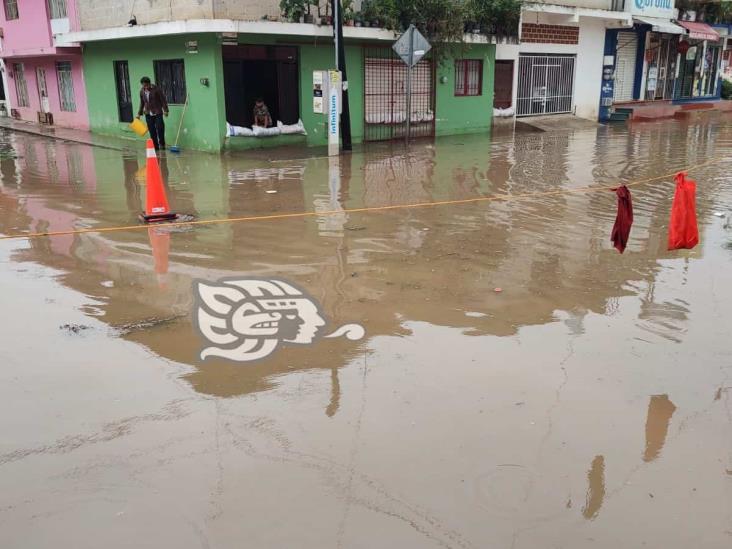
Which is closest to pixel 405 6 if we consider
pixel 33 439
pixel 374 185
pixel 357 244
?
pixel 374 185

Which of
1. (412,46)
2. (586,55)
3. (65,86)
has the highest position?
(412,46)

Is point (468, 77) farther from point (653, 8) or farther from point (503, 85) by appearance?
point (653, 8)

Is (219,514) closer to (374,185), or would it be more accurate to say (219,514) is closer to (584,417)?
A: (584,417)

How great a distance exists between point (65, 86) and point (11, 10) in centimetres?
351

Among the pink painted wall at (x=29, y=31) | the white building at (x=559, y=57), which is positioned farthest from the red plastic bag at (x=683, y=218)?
the pink painted wall at (x=29, y=31)

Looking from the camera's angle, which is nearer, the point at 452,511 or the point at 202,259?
the point at 452,511

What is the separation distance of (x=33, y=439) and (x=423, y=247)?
14.4ft

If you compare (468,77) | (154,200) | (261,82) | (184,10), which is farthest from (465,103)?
(154,200)

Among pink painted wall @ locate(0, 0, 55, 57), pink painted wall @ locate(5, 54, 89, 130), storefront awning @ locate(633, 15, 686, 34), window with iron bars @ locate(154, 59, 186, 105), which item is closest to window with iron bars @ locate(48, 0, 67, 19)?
pink painted wall @ locate(0, 0, 55, 57)

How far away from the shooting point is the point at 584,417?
3.72m

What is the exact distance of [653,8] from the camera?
2467cm

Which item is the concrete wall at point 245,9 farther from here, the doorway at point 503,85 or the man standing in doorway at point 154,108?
the doorway at point 503,85

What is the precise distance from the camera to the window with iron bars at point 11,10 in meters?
21.4

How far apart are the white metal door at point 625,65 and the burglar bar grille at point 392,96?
1015cm
